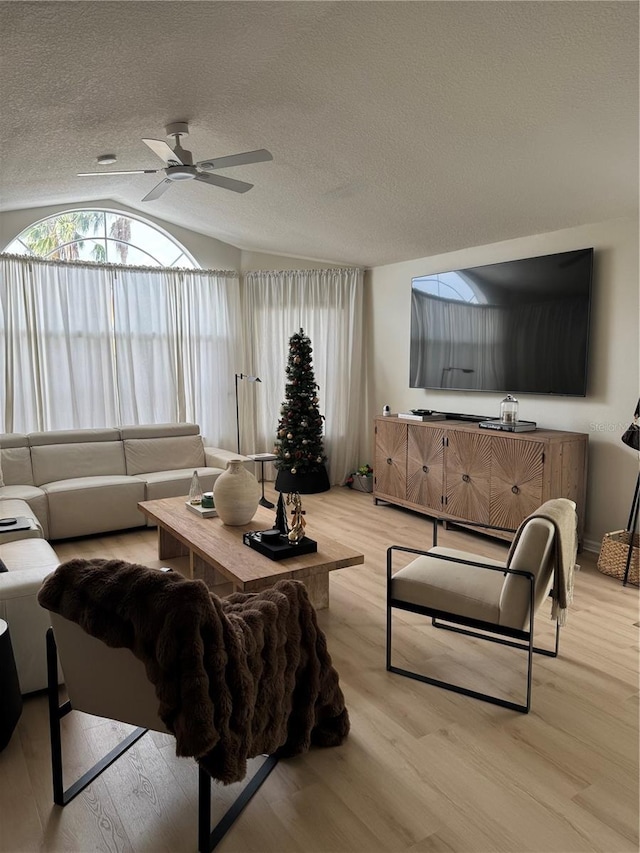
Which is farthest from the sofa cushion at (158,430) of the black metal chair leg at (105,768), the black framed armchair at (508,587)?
the black metal chair leg at (105,768)

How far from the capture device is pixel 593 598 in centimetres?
366

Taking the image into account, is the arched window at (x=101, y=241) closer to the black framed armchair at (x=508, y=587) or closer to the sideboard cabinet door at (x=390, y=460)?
the sideboard cabinet door at (x=390, y=460)

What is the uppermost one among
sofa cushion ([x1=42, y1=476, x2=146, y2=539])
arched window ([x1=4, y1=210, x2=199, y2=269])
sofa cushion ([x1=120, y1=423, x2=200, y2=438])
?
arched window ([x1=4, y1=210, x2=199, y2=269])

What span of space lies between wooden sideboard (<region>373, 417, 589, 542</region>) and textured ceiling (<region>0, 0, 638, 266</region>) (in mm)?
1675

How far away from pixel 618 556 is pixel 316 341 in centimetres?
393

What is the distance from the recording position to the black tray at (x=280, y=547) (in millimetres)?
3066

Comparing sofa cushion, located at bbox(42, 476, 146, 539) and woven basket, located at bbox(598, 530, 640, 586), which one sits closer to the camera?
woven basket, located at bbox(598, 530, 640, 586)

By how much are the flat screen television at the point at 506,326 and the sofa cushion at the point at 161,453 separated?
228 centimetres

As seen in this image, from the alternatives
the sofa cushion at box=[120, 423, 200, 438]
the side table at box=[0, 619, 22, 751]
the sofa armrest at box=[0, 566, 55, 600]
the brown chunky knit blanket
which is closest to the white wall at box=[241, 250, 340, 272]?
the sofa cushion at box=[120, 423, 200, 438]

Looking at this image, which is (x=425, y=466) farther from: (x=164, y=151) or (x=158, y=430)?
(x=164, y=151)

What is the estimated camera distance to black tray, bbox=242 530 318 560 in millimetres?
3066

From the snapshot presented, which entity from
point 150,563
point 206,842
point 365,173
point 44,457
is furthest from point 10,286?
point 206,842

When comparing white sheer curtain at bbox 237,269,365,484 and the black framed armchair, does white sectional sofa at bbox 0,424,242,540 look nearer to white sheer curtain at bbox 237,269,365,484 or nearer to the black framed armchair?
white sheer curtain at bbox 237,269,365,484

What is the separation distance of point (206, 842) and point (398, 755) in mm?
776
